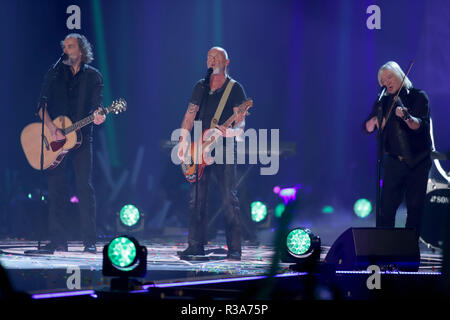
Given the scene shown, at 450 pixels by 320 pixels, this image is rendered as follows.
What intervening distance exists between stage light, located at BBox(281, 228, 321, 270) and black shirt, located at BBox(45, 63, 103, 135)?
9.52 ft

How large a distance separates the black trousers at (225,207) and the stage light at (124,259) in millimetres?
2524

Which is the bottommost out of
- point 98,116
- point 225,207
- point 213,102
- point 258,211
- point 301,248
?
point 258,211

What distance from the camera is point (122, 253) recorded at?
3566 mm

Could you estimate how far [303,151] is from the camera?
1116 centimetres

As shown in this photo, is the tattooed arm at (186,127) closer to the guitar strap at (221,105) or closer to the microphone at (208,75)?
the guitar strap at (221,105)

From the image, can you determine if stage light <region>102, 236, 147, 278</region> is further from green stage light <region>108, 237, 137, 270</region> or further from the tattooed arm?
the tattooed arm

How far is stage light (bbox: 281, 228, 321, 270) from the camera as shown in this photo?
14.1 feet

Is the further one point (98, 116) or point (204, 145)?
point (98, 116)

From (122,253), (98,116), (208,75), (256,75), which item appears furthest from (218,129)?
(256,75)

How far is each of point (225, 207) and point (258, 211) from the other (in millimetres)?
2894

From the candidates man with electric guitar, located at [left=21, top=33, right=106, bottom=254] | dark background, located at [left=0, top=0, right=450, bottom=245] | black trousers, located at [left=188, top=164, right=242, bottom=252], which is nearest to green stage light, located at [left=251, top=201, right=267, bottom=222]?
dark background, located at [left=0, top=0, right=450, bottom=245]

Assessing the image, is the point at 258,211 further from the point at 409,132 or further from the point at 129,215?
the point at 409,132

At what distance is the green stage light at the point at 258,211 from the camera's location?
8.87 m

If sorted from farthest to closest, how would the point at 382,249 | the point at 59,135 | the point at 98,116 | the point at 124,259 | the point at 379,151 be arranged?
1. the point at 59,135
2. the point at 98,116
3. the point at 379,151
4. the point at 382,249
5. the point at 124,259
